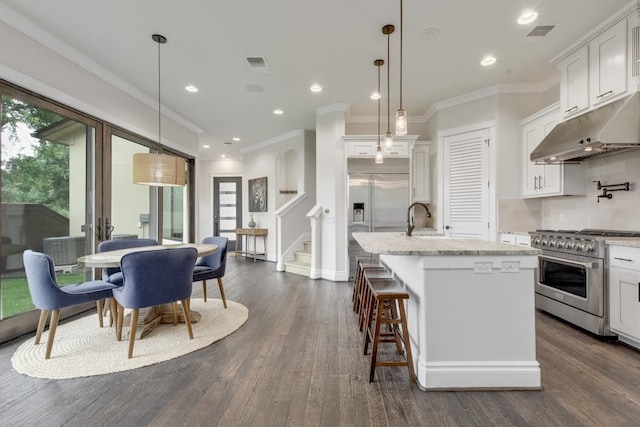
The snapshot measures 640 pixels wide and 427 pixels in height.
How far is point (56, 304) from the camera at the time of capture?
235 cm

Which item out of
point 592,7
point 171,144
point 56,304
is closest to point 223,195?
point 171,144

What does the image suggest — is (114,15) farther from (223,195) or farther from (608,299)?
(223,195)

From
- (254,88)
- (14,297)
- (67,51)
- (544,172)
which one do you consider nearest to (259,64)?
(254,88)

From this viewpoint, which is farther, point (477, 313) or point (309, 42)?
point (309, 42)

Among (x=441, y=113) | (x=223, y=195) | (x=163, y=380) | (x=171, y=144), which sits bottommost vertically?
(x=163, y=380)

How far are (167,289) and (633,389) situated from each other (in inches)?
134

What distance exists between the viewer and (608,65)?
2824mm

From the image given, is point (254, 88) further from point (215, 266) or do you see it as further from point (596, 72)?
point (596, 72)

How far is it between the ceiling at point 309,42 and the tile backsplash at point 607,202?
1.37 m

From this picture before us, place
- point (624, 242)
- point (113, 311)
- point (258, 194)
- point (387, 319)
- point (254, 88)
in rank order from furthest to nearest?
point (258, 194) < point (254, 88) < point (113, 311) < point (624, 242) < point (387, 319)

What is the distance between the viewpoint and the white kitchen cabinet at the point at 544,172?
135 inches

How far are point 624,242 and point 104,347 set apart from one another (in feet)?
14.7

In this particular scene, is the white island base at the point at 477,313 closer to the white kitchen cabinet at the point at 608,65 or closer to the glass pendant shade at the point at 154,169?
the white kitchen cabinet at the point at 608,65

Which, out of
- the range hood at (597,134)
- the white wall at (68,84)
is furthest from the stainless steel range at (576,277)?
the white wall at (68,84)
